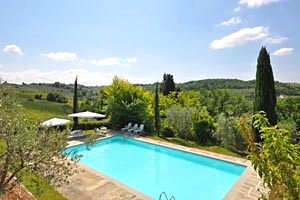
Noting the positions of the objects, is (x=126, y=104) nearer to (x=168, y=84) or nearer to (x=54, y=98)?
(x=168, y=84)

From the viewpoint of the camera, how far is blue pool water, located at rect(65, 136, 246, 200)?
10.4 metres

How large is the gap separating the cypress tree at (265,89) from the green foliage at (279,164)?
42.1ft

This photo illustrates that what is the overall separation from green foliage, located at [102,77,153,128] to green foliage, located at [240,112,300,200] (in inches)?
747

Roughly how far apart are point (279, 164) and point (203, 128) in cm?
1447

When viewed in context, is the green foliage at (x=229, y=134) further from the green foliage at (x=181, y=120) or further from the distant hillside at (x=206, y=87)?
the distant hillside at (x=206, y=87)

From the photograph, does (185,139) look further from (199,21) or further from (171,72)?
(171,72)

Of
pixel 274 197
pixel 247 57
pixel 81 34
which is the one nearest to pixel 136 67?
pixel 81 34

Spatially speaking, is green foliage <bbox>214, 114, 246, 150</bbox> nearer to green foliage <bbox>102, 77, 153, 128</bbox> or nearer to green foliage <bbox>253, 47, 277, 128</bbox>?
green foliage <bbox>253, 47, 277, 128</bbox>

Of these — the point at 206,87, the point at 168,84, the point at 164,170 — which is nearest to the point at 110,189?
the point at 164,170

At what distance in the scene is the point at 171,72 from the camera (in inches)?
1228

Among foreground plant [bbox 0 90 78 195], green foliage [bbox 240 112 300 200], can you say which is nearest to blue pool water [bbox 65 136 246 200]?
foreground plant [bbox 0 90 78 195]

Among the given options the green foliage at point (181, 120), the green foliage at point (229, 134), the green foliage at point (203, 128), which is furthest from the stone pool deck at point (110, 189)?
the green foliage at point (181, 120)

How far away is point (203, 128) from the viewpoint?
16.4 metres

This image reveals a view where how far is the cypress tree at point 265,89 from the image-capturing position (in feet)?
46.6
